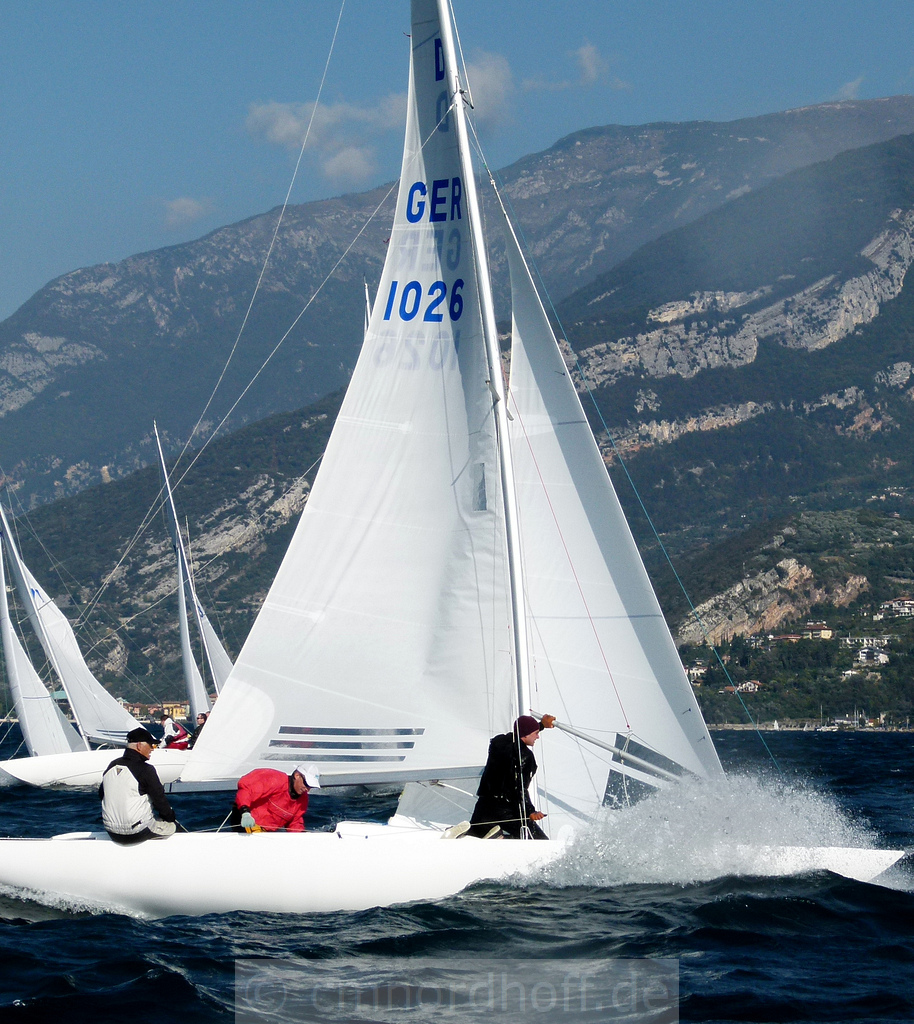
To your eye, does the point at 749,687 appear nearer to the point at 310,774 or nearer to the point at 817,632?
the point at 817,632

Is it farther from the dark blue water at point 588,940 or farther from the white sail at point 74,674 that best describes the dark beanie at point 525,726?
the white sail at point 74,674

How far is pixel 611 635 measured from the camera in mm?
10719

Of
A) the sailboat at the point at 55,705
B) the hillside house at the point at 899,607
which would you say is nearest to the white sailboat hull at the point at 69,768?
the sailboat at the point at 55,705

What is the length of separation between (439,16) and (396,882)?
24.5ft

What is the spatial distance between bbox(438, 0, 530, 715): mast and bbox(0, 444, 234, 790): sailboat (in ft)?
48.5

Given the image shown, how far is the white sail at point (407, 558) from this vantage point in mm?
10641

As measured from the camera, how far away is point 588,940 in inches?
328

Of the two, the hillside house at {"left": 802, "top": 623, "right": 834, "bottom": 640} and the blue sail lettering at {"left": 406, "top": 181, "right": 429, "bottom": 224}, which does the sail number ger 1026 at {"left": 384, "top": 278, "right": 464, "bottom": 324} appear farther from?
the hillside house at {"left": 802, "top": 623, "right": 834, "bottom": 640}

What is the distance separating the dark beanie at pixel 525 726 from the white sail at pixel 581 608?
0.94 meters

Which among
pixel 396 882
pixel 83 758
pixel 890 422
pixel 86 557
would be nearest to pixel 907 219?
pixel 890 422

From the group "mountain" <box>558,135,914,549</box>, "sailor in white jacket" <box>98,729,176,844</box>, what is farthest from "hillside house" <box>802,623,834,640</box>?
"sailor in white jacket" <box>98,729,176,844</box>

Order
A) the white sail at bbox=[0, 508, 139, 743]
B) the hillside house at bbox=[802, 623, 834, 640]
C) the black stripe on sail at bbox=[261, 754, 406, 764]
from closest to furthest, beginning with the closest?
1. the black stripe on sail at bbox=[261, 754, 406, 764]
2. the white sail at bbox=[0, 508, 139, 743]
3. the hillside house at bbox=[802, 623, 834, 640]

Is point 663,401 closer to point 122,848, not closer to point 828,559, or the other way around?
point 828,559

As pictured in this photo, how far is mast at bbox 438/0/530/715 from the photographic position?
10.4 metres
